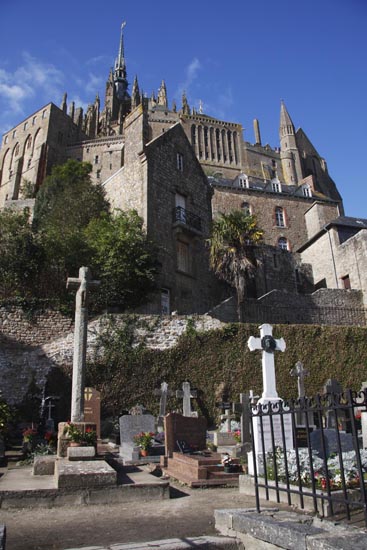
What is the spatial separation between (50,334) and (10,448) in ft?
21.5

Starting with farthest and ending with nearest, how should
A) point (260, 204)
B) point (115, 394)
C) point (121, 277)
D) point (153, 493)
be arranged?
point (260, 204)
point (121, 277)
point (115, 394)
point (153, 493)

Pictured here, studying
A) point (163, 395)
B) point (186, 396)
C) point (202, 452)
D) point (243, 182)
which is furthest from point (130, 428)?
point (243, 182)

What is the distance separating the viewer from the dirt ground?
462 centimetres

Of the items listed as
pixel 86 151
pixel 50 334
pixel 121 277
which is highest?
pixel 86 151

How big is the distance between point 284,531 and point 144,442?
7652 mm

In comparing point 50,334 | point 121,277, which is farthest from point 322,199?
point 50,334

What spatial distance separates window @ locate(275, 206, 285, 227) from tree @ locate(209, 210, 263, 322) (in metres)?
15.4

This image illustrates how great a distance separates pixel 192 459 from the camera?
8.76 meters

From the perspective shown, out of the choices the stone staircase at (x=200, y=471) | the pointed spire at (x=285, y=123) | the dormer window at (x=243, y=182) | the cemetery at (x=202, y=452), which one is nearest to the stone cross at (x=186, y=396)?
the cemetery at (x=202, y=452)

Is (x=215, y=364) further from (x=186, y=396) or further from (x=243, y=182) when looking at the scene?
(x=243, y=182)

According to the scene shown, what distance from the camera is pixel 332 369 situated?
744 inches

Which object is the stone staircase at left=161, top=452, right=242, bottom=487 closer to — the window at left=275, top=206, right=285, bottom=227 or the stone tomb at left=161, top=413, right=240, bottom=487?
the stone tomb at left=161, top=413, right=240, bottom=487

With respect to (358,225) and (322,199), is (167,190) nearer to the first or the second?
(358,225)

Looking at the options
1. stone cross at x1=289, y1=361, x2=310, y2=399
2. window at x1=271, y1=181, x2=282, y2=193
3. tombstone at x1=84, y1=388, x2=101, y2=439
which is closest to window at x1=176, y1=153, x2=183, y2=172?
stone cross at x1=289, y1=361, x2=310, y2=399
